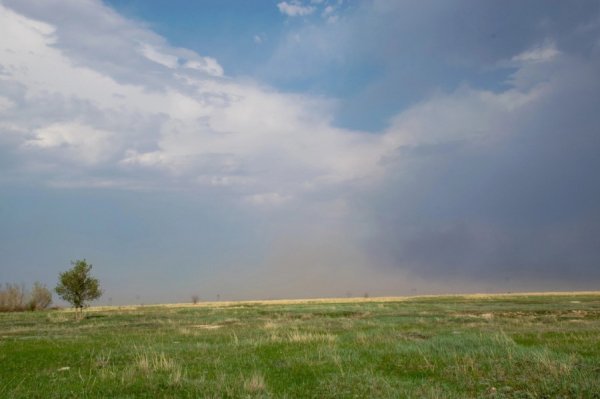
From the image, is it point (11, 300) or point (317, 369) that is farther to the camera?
point (11, 300)

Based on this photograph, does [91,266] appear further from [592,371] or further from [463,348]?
[592,371]

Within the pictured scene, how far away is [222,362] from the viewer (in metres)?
16.3

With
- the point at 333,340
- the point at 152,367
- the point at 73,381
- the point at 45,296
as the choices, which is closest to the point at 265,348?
the point at 333,340

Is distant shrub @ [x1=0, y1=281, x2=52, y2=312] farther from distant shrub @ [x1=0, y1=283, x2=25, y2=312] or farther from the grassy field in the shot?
the grassy field

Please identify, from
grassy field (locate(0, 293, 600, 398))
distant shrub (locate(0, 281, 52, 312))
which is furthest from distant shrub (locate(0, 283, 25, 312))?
grassy field (locate(0, 293, 600, 398))

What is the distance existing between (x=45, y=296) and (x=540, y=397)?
99.6 meters

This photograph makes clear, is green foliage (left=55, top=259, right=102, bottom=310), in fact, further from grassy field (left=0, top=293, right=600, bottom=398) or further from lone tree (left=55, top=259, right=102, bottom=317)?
grassy field (left=0, top=293, right=600, bottom=398)

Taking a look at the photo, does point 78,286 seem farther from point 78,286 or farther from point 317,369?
point 317,369

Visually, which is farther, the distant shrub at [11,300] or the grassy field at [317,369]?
the distant shrub at [11,300]

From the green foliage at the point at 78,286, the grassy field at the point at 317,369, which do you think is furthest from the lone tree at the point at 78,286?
the grassy field at the point at 317,369

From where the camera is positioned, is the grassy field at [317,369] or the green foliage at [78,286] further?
the green foliage at [78,286]

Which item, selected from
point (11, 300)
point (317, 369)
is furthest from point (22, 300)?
point (317, 369)

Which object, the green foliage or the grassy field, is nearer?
the grassy field

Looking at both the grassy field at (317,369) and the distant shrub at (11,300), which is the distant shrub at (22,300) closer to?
the distant shrub at (11,300)
